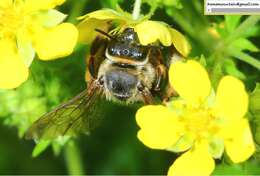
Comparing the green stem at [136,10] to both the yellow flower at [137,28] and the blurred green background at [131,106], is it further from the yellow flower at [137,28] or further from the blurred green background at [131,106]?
the blurred green background at [131,106]

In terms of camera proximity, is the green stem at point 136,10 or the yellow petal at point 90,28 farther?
the yellow petal at point 90,28

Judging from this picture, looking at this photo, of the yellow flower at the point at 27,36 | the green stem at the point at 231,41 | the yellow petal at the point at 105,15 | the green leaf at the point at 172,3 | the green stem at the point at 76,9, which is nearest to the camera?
the yellow petal at the point at 105,15

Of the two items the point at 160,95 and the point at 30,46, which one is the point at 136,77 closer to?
the point at 160,95

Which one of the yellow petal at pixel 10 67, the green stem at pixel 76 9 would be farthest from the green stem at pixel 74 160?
the yellow petal at pixel 10 67

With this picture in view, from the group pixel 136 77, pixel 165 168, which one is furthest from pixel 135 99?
pixel 165 168

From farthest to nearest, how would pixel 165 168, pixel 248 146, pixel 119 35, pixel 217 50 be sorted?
1. pixel 165 168
2. pixel 217 50
3. pixel 119 35
4. pixel 248 146

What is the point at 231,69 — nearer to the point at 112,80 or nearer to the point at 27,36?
the point at 112,80

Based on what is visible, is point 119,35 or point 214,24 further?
point 214,24
